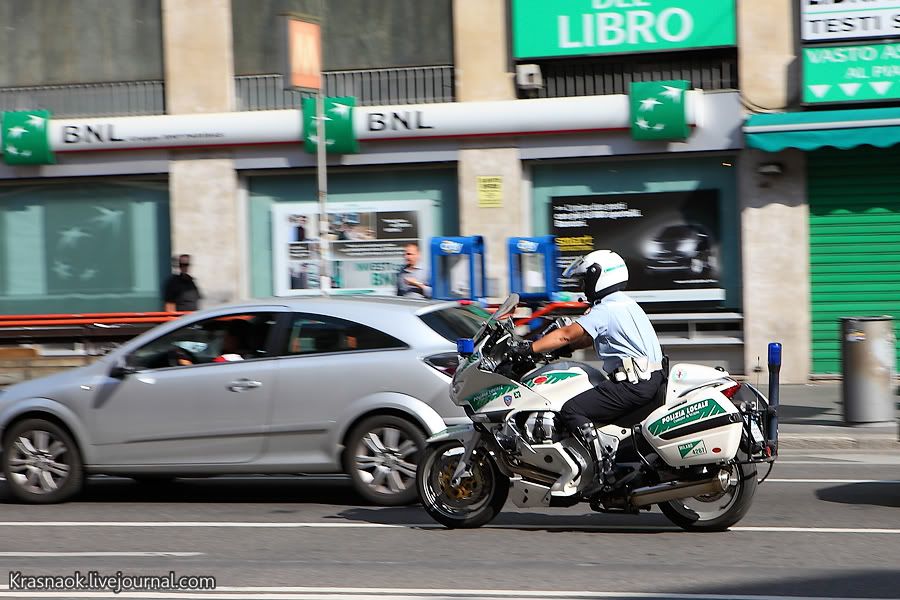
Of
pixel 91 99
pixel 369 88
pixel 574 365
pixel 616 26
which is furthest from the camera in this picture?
pixel 91 99

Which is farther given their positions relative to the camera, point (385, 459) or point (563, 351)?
point (385, 459)

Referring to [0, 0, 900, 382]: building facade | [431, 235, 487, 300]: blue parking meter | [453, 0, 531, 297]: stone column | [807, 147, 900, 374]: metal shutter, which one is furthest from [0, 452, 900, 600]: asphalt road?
[453, 0, 531, 297]: stone column

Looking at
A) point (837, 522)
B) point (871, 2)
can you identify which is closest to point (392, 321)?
point (837, 522)

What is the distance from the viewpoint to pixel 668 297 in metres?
16.7

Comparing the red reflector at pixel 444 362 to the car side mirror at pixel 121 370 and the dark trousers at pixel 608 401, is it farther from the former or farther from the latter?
the car side mirror at pixel 121 370

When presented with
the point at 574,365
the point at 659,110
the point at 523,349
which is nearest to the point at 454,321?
the point at 574,365

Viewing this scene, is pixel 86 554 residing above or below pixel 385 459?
below

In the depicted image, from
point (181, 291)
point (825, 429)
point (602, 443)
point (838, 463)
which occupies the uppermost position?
point (181, 291)

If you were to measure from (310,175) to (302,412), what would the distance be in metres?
9.44

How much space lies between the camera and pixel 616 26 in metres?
16.5

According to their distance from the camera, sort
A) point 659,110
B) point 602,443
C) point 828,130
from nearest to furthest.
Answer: point 602,443 < point 828,130 < point 659,110

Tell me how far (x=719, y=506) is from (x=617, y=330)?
3.86 feet

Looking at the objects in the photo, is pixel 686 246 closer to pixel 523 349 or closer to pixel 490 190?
pixel 490 190

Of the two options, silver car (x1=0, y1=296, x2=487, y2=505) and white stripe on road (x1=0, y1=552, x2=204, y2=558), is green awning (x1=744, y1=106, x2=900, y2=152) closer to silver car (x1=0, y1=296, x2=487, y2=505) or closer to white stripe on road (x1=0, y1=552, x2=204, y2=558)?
silver car (x1=0, y1=296, x2=487, y2=505)
